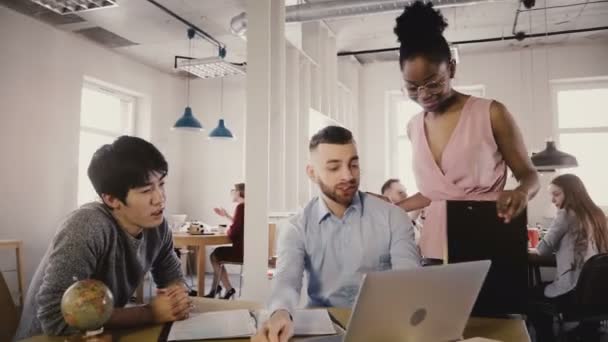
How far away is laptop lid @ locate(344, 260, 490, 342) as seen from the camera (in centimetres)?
91

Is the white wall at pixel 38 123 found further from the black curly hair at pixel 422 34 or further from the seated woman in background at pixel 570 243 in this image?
the seated woman in background at pixel 570 243

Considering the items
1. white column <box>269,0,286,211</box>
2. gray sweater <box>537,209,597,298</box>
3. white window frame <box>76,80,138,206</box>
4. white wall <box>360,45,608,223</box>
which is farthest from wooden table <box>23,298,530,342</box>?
white wall <box>360,45,608,223</box>

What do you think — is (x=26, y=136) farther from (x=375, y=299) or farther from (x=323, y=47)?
(x=375, y=299)

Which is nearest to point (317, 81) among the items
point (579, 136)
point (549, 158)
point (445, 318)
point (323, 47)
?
point (323, 47)

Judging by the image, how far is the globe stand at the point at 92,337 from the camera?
1.15m

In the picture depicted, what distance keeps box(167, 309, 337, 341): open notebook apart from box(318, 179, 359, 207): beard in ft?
1.35

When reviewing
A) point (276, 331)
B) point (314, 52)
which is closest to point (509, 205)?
point (276, 331)

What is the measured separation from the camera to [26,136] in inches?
212

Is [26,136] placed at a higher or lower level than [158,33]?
lower

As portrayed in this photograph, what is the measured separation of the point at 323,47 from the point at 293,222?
190 inches

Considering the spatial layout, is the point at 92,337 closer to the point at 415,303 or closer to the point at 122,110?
the point at 415,303

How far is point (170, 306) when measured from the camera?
1392 mm

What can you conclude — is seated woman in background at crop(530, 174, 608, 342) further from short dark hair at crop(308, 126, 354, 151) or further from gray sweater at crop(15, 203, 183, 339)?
gray sweater at crop(15, 203, 183, 339)

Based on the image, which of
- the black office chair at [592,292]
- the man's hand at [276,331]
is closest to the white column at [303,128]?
the black office chair at [592,292]
